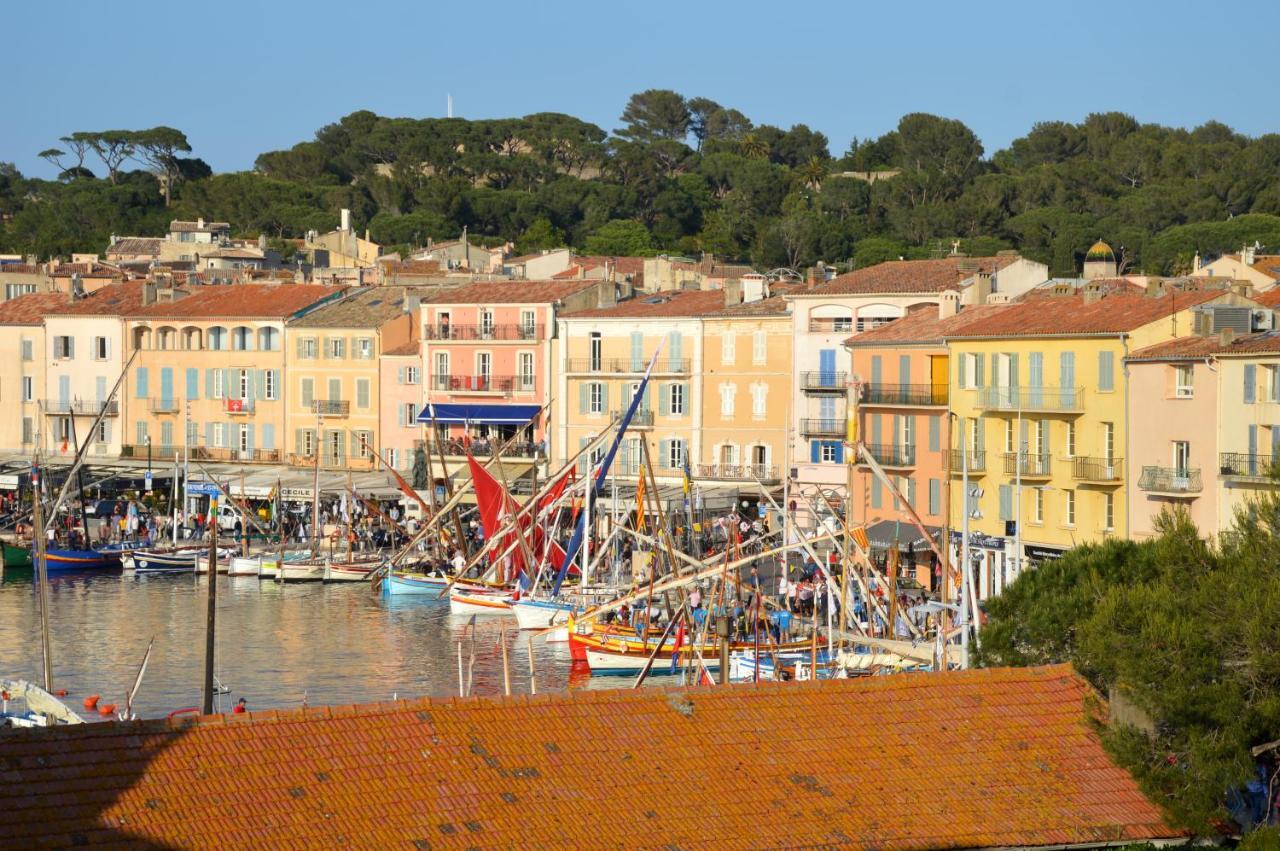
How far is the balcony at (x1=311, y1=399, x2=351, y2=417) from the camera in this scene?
262ft

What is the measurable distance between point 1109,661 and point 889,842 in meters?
3.68

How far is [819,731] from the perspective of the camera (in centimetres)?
2184

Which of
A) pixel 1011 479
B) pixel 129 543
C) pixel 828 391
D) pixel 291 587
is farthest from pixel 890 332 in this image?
pixel 129 543

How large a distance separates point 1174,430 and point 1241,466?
2.56 metres

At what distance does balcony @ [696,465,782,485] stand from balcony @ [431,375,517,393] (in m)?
7.42

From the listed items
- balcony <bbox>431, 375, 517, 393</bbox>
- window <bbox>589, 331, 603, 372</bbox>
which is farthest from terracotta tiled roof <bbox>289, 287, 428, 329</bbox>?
window <bbox>589, 331, 603, 372</bbox>

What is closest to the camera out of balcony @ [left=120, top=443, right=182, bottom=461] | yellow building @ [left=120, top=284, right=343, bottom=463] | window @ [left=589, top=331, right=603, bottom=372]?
window @ [left=589, top=331, right=603, bottom=372]

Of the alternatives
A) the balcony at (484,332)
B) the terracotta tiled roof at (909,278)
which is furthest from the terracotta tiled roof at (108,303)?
the terracotta tiled roof at (909,278)

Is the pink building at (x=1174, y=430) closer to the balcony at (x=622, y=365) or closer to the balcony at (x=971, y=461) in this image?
the balcony at (x=971, y=461)

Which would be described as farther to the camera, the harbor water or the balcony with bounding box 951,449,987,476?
the balcony with bounding box 951,449,987,476

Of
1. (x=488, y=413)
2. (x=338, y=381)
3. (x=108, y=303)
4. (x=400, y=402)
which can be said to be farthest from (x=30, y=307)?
(x=488, y=413)

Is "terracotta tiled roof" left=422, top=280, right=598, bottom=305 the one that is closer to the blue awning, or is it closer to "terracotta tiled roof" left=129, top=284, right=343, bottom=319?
the blue awning

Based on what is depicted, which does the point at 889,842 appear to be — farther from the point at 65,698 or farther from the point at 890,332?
the point at 890,332

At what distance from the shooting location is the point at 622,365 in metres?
73.9
